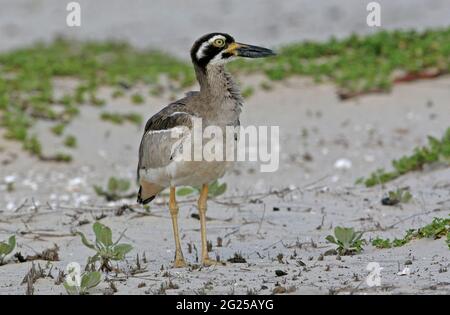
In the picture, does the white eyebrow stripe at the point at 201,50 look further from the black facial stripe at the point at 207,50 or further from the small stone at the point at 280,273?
the small stone at the point at 280,273

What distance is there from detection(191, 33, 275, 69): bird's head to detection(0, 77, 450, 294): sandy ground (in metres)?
1.45

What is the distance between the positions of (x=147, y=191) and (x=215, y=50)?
1308 millimetres

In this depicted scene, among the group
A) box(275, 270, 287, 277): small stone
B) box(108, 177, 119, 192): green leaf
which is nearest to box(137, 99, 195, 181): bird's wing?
box(275, 270, 287, 277): small stone

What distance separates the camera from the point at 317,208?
8.30m

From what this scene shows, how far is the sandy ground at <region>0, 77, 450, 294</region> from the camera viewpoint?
591 centimetres

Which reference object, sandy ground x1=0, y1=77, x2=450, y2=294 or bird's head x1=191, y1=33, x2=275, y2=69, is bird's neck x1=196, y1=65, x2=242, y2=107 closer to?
bird's head x1=191, y1=33, x2=275, y2=69

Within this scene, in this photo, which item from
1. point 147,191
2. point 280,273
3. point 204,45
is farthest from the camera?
point 147,191

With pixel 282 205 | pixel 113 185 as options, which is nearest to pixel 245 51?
pixel 282 205

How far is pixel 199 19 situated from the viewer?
23219mm

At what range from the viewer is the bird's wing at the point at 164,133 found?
6.55 metres

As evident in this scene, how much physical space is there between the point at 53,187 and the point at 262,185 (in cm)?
248

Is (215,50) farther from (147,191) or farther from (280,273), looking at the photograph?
(280,273)

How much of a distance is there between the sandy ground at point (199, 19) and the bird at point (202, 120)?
1399 cm

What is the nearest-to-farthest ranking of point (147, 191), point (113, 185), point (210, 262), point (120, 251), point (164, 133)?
point (120, 251)
point (210, 262)
point (164, 133)
point (147, 191)
point (113, 185)
